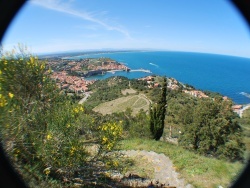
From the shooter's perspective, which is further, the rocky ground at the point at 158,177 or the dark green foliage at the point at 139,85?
the dark green foliage at the point at 139,85

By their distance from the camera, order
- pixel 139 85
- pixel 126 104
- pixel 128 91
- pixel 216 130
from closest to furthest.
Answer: pixel 216 130, pixel 126 104, pixel 128 91, pixel 139 85

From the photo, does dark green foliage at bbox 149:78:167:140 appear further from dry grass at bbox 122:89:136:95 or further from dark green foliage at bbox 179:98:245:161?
dry grass at bbox 122:89:136:95

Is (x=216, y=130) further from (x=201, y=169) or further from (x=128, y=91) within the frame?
(x=128, y=91)

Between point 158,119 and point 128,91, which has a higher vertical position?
point 158,119

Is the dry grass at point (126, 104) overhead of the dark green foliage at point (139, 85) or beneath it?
beneath

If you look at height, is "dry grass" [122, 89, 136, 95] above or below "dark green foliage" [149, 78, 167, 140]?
below

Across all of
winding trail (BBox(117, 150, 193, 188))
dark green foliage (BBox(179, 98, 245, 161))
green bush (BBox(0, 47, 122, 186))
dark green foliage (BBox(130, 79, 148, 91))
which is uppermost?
green bush (BBox(0, 47, 122, 186))

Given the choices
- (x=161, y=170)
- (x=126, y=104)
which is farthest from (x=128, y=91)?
(x=161, y=170)

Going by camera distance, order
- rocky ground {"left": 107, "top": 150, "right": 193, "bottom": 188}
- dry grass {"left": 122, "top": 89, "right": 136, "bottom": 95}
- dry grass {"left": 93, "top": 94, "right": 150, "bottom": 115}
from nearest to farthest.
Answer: rocky ground {"left": 107, "top": 150, "right": 193, "bottom": 188} < dry grass {"left": 93, "top": 94, "right": 150, "bottom": 115} < dry grass {"left": 122, "top": 89, "right": 136, "bottom": 95}

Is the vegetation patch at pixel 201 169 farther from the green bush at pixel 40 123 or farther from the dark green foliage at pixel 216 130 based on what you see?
the dark green foliage at pixel 216 130

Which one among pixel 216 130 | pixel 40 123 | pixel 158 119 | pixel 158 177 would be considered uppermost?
pixel 40 123

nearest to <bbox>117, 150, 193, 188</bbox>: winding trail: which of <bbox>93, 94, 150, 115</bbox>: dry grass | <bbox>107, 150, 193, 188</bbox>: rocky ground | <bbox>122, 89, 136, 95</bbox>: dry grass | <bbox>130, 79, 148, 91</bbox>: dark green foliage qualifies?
<bbox>107, 150, 193, 188</bbox>: rocky ground

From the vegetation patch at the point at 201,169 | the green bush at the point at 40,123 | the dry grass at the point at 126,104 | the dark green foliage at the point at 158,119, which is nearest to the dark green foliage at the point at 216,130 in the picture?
the dark green foliage at the point at 158,119

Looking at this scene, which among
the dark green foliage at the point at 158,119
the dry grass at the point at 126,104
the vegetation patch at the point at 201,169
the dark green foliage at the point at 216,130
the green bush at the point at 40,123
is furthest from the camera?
the dry grass at the point at 126,104
